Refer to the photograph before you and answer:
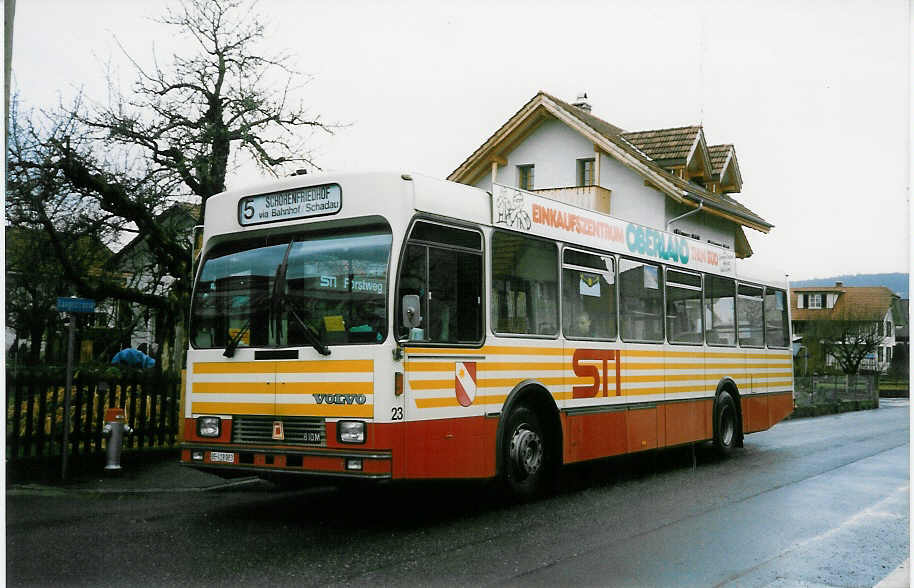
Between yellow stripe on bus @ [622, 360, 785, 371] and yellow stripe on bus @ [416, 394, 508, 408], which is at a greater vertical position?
yellow stripe on bus @ [622, 360, 785, 371]

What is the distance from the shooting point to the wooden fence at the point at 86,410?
10.8 meters

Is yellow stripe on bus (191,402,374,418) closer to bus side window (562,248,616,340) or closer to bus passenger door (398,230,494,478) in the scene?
bus passenger door (398,230,494,478)

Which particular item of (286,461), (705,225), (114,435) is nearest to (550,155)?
(705,225)

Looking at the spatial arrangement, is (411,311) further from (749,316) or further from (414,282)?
(749,316)

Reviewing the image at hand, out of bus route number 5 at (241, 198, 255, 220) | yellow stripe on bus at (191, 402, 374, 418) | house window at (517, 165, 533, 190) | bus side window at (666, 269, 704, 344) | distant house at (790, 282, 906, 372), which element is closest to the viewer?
yellow stripe on bus at (191, 402, 374, 418)

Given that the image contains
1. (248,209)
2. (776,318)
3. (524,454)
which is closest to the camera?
(248,209)

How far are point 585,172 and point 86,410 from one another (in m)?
19.8

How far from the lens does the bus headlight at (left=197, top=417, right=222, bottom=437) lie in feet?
26.3

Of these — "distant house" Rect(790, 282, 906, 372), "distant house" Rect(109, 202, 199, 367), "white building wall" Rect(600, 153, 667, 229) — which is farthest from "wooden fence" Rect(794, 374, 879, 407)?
"distant house" Rect(109, 202, 199, 367)

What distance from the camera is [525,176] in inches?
1155

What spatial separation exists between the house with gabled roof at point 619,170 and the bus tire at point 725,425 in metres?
12.5

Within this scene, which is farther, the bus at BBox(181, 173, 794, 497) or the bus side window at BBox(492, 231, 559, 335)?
the bus side window at BBox(492, 231, 559, 335)

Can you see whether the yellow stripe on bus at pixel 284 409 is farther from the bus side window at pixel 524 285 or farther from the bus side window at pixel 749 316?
the bus side window at pixel 749 316

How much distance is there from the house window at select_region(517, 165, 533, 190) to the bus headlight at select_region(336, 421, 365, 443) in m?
22.4
